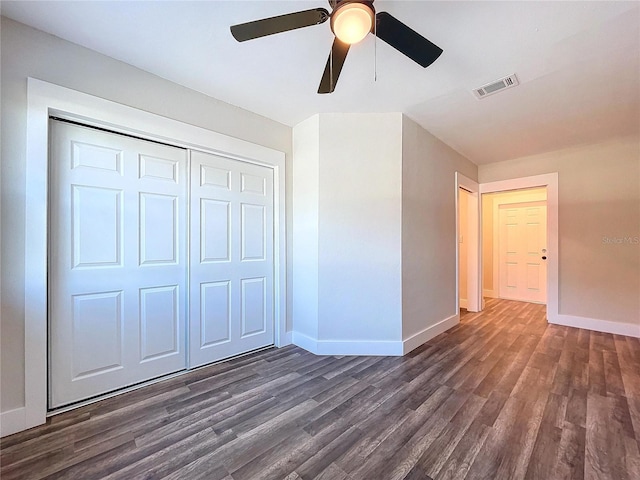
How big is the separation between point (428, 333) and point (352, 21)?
123 inches

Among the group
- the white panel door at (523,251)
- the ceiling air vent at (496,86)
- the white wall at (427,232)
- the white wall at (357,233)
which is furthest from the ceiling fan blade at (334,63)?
the white panel door at (523,251)

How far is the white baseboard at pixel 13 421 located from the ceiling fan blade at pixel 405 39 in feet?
10.1

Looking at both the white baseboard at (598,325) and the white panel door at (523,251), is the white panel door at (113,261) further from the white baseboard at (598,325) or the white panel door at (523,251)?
the white panel door at (523,251)

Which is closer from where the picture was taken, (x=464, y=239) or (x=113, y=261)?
(x=113, y=261)

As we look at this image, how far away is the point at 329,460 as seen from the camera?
1.40m

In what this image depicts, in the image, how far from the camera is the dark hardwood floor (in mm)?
1355

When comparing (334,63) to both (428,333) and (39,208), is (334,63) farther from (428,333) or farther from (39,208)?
(428,333)

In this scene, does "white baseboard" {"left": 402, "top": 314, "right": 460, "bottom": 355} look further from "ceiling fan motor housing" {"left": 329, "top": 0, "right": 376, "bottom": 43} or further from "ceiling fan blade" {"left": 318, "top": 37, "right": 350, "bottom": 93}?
"ceiling fan motor housing" {"left": 329, "top": 0, "right": 376, "bottom": 43}

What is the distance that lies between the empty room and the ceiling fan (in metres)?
0.01

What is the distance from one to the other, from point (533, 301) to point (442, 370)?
3993mm

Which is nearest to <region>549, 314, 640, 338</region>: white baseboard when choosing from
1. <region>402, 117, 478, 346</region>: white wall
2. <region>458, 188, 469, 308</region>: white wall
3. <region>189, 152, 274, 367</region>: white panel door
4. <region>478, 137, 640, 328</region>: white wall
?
<region>478, 137, 640, 328</region>: white wall

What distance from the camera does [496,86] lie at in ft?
7.43

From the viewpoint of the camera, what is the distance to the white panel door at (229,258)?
2.45 meters

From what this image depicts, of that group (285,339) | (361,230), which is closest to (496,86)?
(361,230)
